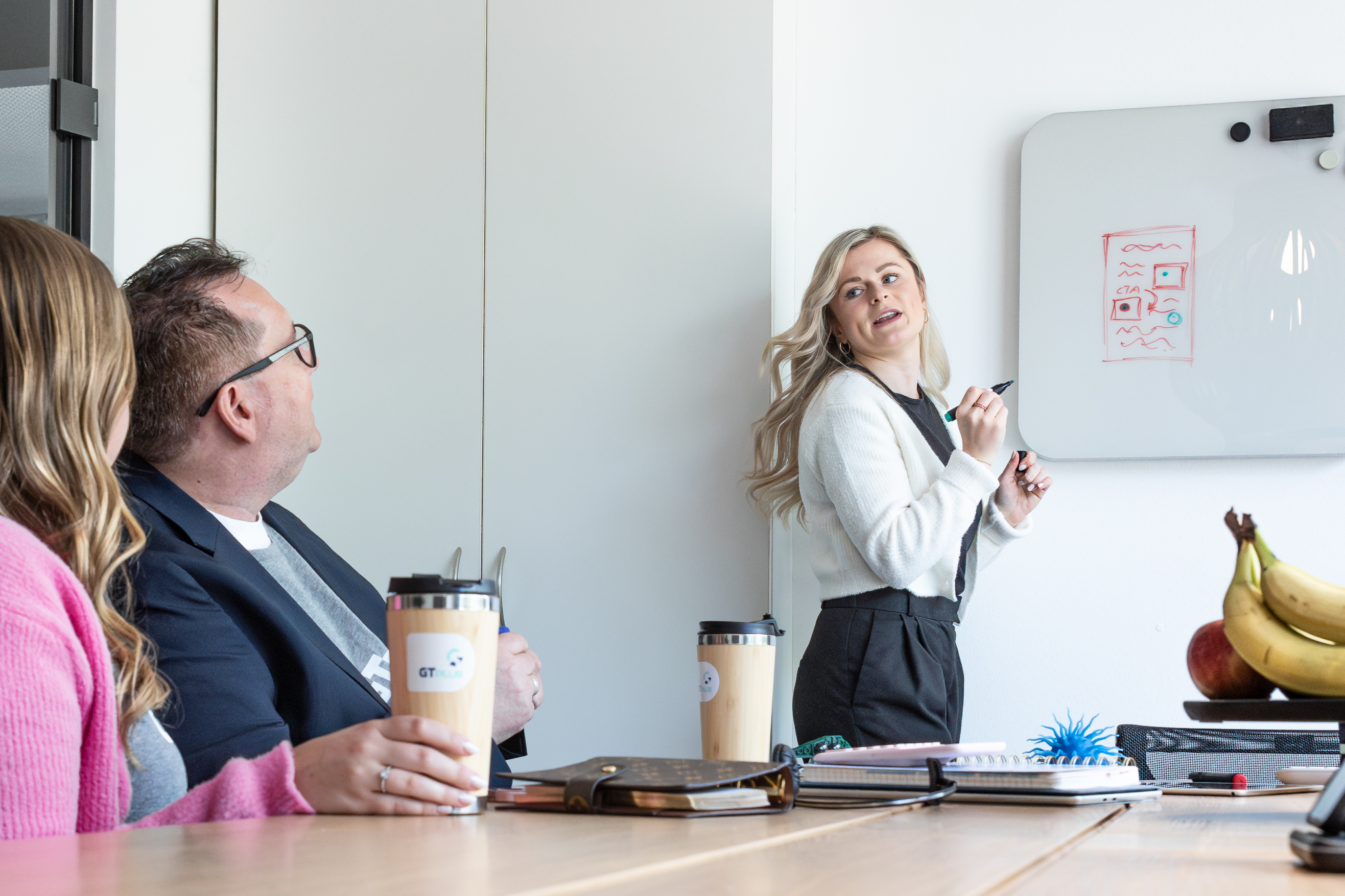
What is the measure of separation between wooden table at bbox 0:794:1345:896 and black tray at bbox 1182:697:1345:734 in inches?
2.9

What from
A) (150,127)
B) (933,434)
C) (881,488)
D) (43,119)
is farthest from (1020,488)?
(43,119)

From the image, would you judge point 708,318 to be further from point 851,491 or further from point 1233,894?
point 1233,894

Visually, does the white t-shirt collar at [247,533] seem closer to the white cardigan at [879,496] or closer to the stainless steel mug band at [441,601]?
the stainless steel mug band at [441,601]

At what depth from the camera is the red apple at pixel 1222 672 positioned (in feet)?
2.86

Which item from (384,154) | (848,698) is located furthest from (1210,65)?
(384,154)

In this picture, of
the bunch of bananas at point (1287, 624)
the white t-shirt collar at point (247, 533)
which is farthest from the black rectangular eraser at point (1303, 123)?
the white t-shirt collar at point (247, 533)

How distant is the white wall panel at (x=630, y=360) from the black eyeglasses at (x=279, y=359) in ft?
2.97

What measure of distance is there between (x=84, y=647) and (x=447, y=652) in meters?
0.25

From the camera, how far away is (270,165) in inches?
108

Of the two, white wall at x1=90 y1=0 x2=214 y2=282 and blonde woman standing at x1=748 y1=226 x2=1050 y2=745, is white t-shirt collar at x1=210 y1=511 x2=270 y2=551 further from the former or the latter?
white wall at x1=90 y1=0 x2=214 y2=282

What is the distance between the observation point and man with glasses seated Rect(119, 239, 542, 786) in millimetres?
1199

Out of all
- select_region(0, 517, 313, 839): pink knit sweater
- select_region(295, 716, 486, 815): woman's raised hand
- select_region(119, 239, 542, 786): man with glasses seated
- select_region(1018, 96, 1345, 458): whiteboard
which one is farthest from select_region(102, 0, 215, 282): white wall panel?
select_region(295, 716, 486, 815): woman's raised hand

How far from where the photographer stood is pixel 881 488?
6.58 ft

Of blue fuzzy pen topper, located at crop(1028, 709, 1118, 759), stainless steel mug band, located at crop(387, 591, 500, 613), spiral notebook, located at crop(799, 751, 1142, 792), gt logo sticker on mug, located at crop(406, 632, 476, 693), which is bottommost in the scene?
blue fuzzy pen topper, located at crop(1028, 709, 1118, 759)
